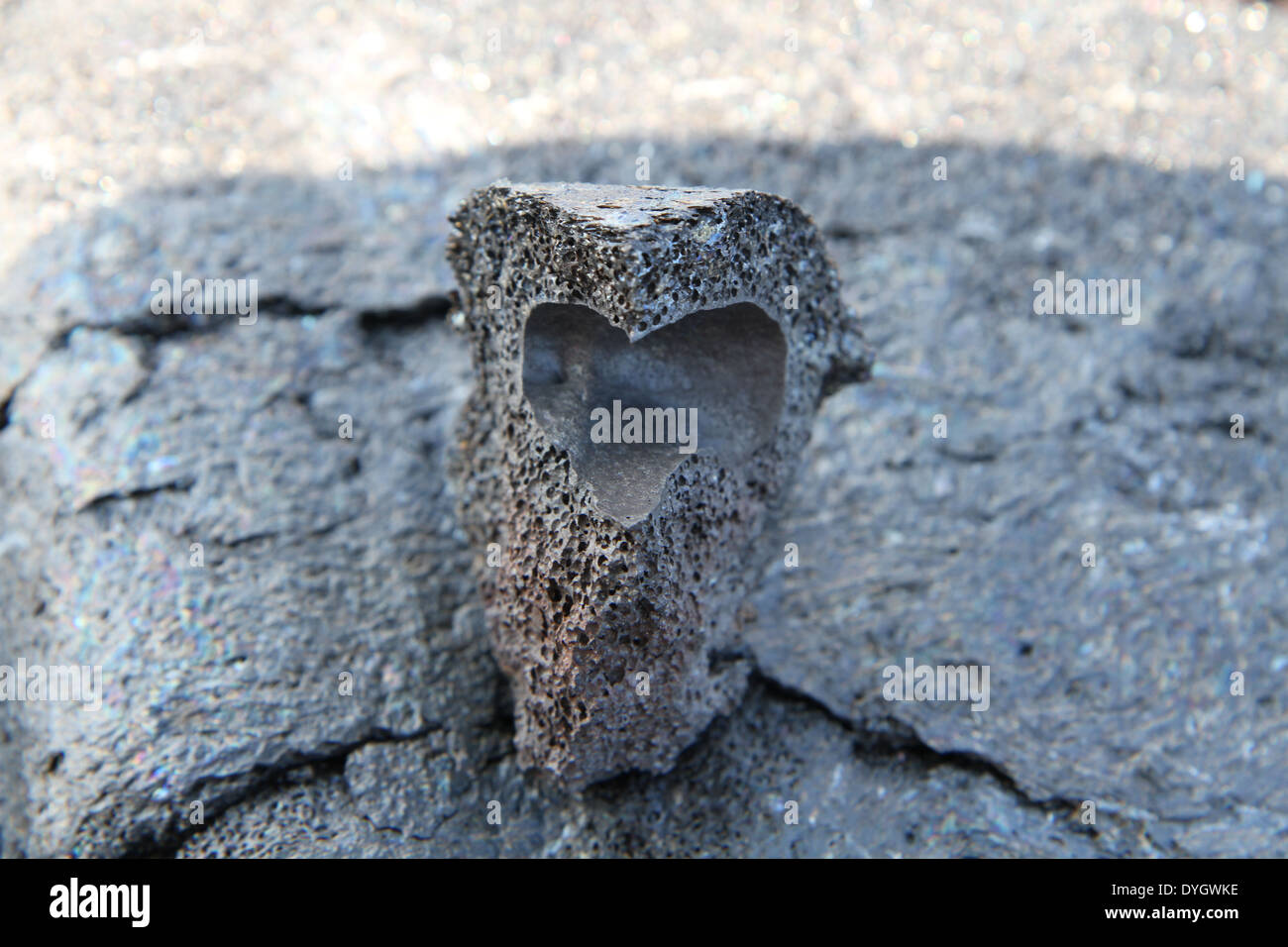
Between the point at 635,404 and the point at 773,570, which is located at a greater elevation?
the point at 635,404

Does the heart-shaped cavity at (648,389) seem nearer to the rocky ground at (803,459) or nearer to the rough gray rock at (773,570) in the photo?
the rough gray rock at (773,570)

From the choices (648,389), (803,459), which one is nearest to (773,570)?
(803,459)

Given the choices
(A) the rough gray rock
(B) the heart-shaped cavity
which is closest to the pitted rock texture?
(B) the heart-shaped cavity

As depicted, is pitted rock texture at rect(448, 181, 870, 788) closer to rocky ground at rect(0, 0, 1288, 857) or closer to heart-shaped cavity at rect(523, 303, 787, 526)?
heart-shaped cavity at rect(523, 303, 787, 526)

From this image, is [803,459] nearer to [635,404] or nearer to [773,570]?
[773,570]

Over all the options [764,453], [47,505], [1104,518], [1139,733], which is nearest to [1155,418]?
[1104,518]

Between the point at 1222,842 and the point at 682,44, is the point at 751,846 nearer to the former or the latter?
the point at 1222,842

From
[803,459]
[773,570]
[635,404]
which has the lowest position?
[773,570]
